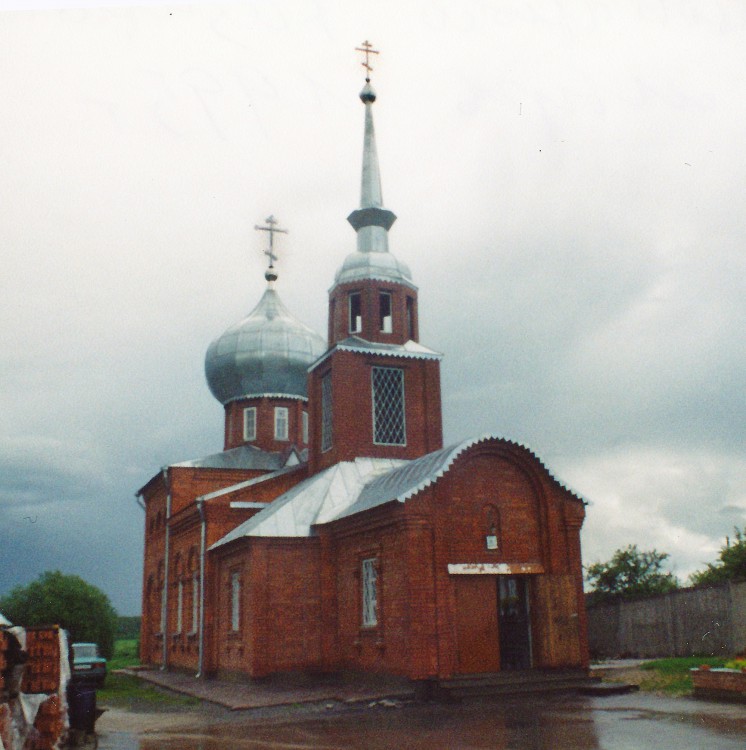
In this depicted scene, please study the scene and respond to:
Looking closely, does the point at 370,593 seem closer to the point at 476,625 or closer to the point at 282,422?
the point at 476,625

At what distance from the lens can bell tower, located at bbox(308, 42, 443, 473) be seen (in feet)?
73.0

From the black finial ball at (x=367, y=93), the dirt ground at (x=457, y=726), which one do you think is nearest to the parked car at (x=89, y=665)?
the dirt ground at (x=457, y=726)

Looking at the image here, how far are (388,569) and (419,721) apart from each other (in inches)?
165

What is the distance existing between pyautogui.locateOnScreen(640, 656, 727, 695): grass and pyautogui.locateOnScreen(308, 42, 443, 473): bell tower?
7.30 m

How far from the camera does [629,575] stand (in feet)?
112

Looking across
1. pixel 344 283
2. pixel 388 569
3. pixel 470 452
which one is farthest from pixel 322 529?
pixel 344 283

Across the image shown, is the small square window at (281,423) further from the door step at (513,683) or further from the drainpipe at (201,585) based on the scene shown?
the door step at (513,683)

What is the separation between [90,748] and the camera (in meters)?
11.6

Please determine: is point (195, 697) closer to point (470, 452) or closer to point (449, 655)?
point (449, 655)

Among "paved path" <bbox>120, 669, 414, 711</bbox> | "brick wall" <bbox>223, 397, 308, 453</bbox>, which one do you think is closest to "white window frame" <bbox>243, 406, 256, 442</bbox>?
"brick wall" <bbox>223, 397, 308, 453</bbox>

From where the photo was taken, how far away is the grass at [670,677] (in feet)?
52.7

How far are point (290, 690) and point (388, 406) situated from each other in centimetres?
764

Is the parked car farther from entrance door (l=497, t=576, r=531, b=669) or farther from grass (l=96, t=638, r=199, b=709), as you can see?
entrance door (l=497, t=576, r=531, b=669)

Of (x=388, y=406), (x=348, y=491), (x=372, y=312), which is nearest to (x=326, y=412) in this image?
(x=388, y=406)
